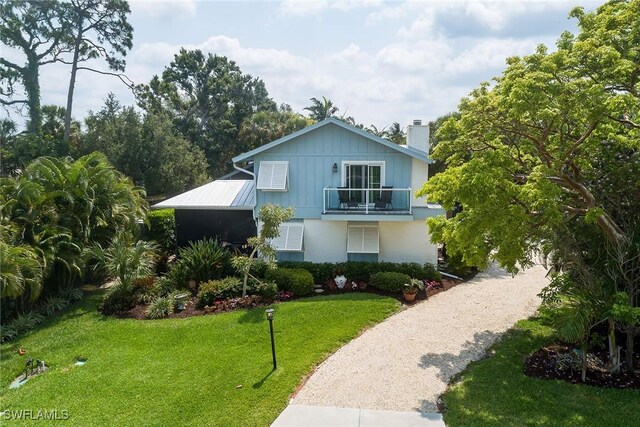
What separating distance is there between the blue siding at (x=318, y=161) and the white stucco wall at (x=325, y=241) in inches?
20.4

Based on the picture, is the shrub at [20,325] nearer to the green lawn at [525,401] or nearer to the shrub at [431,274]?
the green lawn at [525,401]

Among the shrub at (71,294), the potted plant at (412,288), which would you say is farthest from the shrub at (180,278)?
the potted plant at (412,288)

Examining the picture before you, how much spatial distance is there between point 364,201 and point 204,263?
22.7 ft

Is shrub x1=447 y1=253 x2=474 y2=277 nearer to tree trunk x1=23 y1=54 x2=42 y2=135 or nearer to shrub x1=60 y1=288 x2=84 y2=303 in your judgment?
shrub x1=60 y1=288 x2=84 y2=303

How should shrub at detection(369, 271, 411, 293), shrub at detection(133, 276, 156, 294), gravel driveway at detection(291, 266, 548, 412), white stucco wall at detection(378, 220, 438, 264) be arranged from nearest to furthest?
gravel driveway at detection(291, 266, 548, 412) → shrub at detection(133, 276, 156, 294) → shrub at detection(369, 271, 411, 293) → white stucco wall at detection(378, 220, 438, 264)

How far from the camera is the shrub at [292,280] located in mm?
14109

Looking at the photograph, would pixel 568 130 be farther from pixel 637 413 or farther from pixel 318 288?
pixel 318 288

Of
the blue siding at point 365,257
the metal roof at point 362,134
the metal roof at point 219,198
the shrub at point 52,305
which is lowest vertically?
the shrub at point 52,305

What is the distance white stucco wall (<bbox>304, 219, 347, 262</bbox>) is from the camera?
1677cm

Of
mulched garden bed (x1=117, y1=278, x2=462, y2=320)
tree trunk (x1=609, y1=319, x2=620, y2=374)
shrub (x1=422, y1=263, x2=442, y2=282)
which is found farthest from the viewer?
shrub (x1=422, y1=263, x2=442, y2=282)

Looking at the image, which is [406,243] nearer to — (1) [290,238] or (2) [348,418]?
(1) [290,238]

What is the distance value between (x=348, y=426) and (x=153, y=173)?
27.3m

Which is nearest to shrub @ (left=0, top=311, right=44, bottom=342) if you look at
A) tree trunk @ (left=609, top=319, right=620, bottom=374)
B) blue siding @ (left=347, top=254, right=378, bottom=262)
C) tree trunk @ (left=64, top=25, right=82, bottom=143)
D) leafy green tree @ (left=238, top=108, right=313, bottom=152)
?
blue siding @ (left=347, top=254, right=378, bottom=262)

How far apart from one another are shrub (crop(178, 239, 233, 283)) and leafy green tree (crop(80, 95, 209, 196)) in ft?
56.1
